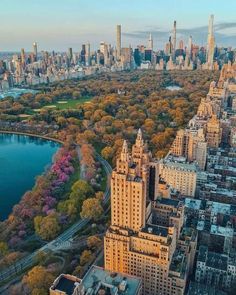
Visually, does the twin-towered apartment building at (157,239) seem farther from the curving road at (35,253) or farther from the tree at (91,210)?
the curving road at (35,253)

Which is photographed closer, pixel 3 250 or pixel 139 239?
pixel 139 239

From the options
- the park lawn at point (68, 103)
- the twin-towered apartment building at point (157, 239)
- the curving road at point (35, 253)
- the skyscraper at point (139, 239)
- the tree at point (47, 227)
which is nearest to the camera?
the twin-towered apartment building at point (157, 239)

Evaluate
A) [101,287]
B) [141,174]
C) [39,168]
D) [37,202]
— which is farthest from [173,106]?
[101,287]

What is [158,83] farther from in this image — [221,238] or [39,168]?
[221,238]

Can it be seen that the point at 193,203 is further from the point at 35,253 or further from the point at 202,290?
the point at 35,253

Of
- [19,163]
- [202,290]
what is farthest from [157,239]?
[19,163]

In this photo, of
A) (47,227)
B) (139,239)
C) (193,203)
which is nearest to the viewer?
(139,239)

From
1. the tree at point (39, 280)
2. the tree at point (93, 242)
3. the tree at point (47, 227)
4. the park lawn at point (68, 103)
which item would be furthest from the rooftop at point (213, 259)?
the park lawn at point (68, 103)
